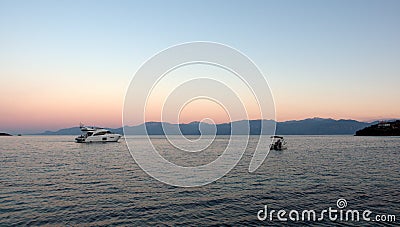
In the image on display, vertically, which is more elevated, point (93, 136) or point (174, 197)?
point (93, 136)

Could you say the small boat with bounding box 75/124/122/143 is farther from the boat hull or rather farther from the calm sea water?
the calm sea water

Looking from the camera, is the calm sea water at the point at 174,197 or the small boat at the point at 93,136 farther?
the small boat at the point at 93,136

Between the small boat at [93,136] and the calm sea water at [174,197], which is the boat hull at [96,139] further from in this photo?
the calm sea water at [174,197]

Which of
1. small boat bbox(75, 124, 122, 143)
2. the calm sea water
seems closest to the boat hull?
small boat bbox(75, 124, 122, 143)

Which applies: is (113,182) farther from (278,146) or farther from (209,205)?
(278,146)

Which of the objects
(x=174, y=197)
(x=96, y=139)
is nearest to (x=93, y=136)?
(x=96, y=139)

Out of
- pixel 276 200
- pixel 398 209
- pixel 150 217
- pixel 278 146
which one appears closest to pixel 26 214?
pixel 150 217

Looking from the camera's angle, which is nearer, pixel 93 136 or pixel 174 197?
pixel 174 197

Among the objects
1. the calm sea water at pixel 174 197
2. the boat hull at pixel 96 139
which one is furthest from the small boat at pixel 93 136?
the calm sea water at pixel 174 197

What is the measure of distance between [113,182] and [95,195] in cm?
753

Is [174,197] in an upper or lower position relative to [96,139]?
lower

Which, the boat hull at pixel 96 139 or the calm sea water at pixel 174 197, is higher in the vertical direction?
the boat hull at pixel 96 139

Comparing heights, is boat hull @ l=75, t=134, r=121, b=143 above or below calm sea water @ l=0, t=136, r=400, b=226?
above

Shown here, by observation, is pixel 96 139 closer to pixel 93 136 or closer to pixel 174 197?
pixel 93 136
